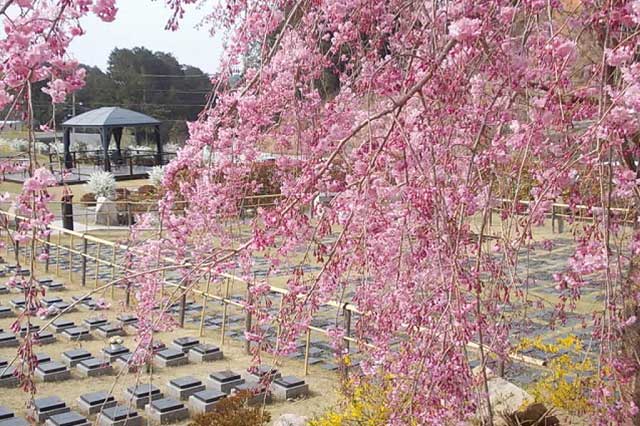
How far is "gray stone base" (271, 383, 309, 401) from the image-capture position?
4746 millimetres

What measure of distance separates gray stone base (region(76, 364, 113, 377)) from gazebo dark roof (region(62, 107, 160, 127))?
12.8 metres

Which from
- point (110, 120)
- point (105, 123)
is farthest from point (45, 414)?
point (110, 120)

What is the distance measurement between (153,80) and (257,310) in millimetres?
23911

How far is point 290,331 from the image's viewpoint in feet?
6.55

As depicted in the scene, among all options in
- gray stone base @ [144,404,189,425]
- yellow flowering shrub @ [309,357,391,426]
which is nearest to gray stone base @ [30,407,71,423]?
gray stone base @ [144,404,189,425]

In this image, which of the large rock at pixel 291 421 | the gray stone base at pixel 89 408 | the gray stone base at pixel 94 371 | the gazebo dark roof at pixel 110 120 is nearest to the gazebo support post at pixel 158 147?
the gazebo dark roof at pixel 110 120

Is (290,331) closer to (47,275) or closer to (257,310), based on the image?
(257,310)

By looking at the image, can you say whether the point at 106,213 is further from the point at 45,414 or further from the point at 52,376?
the point at 45,414

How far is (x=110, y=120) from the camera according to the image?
17562mm

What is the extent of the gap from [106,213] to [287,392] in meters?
7.68

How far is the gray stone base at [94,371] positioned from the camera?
5.26 meters

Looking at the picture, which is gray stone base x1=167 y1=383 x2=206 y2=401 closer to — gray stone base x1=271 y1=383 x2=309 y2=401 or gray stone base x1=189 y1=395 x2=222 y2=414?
gray stone base x1=189 y1=395 x2=222 y2=414

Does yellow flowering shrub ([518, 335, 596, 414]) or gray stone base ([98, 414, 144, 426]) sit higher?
yellow flowering shrub ([518, 335, 596, 414])

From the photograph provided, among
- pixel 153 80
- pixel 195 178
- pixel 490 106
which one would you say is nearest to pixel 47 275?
pixel 195 178
